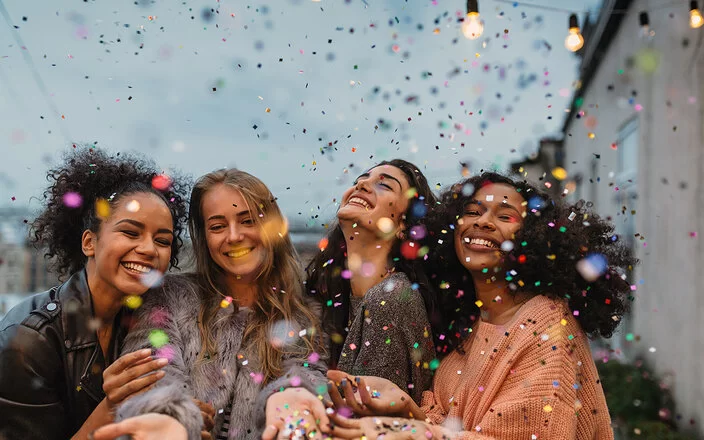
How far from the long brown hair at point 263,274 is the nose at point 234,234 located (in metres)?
0.10

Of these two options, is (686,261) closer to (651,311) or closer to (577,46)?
(651,311)

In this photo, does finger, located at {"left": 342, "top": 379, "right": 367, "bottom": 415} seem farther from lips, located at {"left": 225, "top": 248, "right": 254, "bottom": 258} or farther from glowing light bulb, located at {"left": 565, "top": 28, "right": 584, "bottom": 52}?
glowing light bulb, located at {"left": 565, "top": 28, "right": 584, "bottom": 52}

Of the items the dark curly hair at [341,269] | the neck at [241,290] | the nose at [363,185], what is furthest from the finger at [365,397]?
the nose at [363,185]

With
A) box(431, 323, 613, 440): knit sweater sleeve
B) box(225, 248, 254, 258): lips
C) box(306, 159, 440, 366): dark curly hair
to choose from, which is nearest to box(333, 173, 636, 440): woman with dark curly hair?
box(431, 323, 613, 440): knit sweater sleeve

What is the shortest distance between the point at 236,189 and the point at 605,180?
7081mm

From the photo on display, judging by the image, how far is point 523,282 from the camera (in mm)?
2541

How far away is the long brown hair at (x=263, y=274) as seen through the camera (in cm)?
270

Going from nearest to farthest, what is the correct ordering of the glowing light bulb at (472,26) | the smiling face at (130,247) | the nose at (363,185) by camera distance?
1. the smiling face at (130,247)
2. the nose at (363,185)
3. the glowing light bulb at (472,26)

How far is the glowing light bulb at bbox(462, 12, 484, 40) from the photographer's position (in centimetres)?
296

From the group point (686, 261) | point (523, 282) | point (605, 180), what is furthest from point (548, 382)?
point (605, 180)

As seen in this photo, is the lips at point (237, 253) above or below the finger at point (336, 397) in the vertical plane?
above

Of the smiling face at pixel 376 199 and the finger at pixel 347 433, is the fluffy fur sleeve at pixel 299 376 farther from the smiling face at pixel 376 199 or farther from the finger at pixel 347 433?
the smiling face at pixel 376 199

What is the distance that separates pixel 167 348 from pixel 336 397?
2.29ft

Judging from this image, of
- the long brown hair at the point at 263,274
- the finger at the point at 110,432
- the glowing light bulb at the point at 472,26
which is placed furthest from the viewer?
the glowing light bulb at the point at 472,26
